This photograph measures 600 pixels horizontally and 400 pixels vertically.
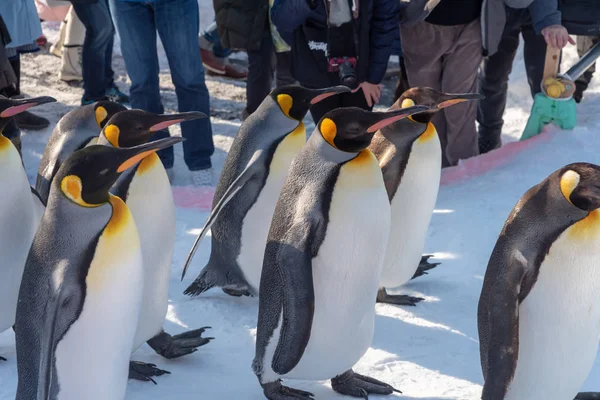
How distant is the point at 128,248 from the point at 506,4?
7.79 ft

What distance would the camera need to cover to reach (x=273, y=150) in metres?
2.68

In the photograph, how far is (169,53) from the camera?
381cm

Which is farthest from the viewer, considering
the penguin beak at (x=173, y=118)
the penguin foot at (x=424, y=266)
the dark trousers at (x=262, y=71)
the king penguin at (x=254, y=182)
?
the dark trousers at (x=262, y=71)

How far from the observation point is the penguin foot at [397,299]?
2.88 metres

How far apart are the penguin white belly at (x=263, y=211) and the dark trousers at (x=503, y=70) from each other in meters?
1.68

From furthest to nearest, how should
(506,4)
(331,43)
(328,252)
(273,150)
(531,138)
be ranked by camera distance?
(531,138), (506,4), (331,43), (273,150), (328,252)

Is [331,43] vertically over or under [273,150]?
over

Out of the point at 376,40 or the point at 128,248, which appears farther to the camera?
the point at 376,40

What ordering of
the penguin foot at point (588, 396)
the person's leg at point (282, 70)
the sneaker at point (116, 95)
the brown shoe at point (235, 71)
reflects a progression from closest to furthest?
the penguin foot at point (588, 396)
the person's leg at point (282, 70)
the sneaker at point (116, 95)
the brown shoe at point (235, 71)

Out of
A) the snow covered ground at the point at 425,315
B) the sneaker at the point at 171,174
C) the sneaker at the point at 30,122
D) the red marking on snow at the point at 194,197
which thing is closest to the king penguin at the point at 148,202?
the snow covered ground at the point at 425,315

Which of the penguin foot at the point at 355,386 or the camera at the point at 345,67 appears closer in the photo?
the penguin foot at the point at 355,386

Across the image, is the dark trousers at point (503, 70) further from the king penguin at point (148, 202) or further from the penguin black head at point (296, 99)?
the king penguin at point (148, 202)

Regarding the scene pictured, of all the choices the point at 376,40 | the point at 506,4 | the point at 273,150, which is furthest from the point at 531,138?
the point at 273,150

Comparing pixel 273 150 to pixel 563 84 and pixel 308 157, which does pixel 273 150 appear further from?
pixel 563 84
